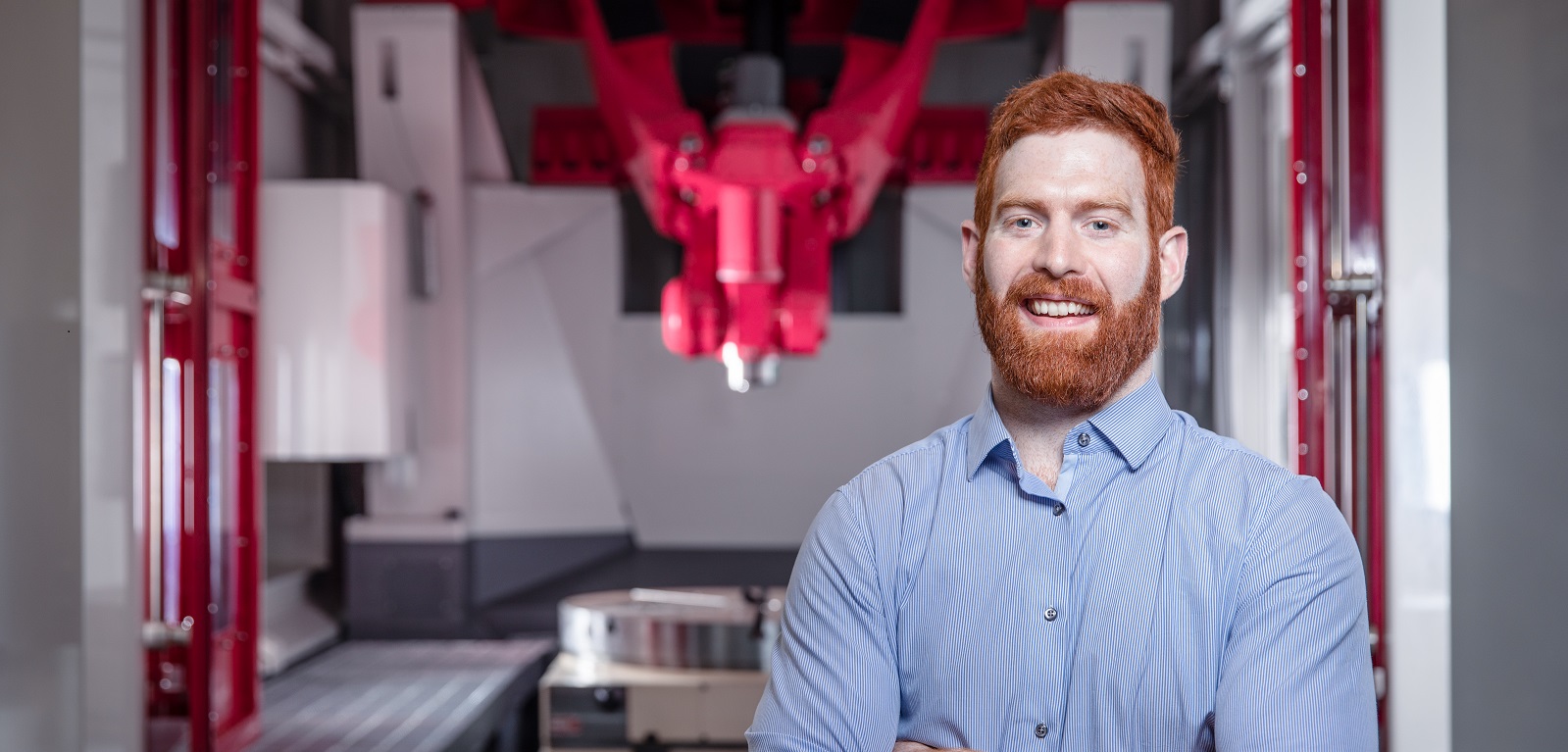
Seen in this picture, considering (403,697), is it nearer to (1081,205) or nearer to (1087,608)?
(1087,608)

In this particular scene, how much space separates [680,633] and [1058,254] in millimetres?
1955

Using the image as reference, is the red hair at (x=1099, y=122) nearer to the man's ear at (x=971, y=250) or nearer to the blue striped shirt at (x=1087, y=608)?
the man's ear at (x=971, y=250)

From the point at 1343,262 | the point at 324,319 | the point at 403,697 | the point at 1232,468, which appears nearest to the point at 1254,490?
the point at 1232,468

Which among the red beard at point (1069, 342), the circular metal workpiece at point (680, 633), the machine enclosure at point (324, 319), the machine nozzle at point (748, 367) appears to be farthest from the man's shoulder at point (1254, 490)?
the machine enclosure at point (324, 319)

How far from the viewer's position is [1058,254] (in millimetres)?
980

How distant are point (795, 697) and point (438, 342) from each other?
9.93 ft

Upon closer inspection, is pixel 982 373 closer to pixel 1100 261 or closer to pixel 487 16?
pixel 487 16

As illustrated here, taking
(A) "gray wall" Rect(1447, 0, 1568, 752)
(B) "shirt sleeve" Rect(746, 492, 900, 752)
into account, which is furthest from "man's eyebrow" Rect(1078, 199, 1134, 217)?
(A) "gray wall" Rect(1447, 0, 1568, 752)

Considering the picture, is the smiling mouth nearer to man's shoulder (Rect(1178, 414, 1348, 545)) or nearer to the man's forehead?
the man's forehead

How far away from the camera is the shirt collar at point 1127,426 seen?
107 centimetres

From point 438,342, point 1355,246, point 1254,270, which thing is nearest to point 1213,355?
point 1254,270

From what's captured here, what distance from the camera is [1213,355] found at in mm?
3689

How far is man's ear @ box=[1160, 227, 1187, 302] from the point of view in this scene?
41.6 inches

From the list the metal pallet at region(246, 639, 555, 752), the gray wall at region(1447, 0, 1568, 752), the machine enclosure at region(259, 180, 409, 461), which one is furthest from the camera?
the machine enclosure at region(259, 180, 409, 461)
